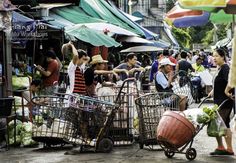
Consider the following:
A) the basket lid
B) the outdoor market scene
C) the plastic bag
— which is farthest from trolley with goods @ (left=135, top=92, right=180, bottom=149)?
the plastic bag

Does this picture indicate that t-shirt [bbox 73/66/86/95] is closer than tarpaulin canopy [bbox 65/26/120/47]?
Yes

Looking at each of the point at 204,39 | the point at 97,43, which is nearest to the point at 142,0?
the point at 204,39

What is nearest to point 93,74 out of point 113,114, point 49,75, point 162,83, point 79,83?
point 79,83

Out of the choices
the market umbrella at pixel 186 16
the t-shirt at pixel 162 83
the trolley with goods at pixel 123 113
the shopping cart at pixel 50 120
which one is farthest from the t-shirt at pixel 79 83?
the market umbrella at pixel 186 16

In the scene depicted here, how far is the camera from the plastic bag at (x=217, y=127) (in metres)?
8.57

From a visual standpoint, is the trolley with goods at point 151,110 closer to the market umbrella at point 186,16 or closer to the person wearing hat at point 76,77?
the person wearing hat at point 76,77

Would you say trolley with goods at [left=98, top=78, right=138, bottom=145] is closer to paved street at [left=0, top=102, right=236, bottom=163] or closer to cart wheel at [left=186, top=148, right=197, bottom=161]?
paved street at [left=0, top=102, right=236, bottom=163]

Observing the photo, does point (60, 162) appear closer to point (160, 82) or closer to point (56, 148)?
point (56, 148)

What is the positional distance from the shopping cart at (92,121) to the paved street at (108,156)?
8.0 inches

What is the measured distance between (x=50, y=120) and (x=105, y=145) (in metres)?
1.06

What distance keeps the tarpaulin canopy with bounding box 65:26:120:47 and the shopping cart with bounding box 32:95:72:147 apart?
4.30m

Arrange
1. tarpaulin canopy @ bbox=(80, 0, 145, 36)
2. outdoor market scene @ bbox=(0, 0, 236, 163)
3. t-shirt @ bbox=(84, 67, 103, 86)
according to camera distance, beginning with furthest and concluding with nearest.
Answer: tarpaulin canopy @ bbox=(80, 0, 145, 36)
t-shirt @ bbox=(84, 67, 103, 86)
outdoor market scene @ bbox=(0, 0, 236, 163)

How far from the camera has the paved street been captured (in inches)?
346

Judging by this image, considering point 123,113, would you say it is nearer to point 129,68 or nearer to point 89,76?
point 89,76
